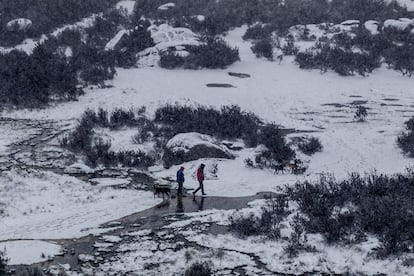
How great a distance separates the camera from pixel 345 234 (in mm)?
9914

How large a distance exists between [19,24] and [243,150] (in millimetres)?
24713

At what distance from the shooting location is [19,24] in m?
34.6

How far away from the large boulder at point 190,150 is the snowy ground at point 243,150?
0.40 metres

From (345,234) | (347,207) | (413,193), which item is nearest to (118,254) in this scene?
(345,234)

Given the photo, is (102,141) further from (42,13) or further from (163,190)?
(42,13)

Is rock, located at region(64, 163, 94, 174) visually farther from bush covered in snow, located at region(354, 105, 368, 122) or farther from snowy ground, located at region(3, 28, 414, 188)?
bush covered in snow, located at region(354, 105, 368, 122)

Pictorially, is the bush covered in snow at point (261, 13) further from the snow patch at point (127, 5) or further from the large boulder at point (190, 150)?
the large boulder at point (190, 150)

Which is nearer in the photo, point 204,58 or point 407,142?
point 407,142

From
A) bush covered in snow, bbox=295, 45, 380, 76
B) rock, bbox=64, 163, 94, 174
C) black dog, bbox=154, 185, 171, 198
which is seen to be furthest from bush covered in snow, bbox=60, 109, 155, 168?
bush covered in snow, bbox=295, 45, 380, 76

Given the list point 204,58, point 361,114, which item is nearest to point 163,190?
point 361,114

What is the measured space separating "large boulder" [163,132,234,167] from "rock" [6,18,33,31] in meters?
22.7

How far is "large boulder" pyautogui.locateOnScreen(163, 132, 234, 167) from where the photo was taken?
54.2 ft

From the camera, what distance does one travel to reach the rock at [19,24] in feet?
112

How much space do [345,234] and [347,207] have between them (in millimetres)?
1512
